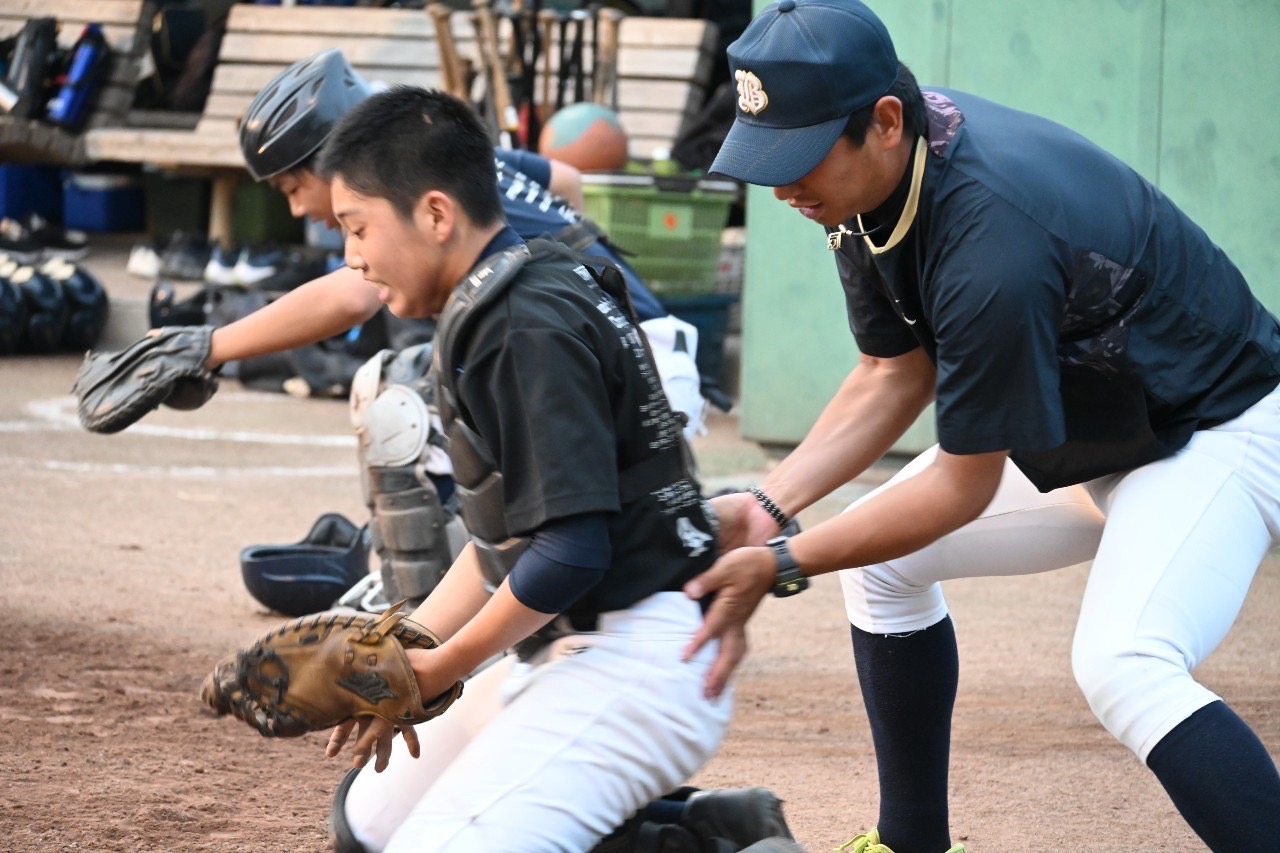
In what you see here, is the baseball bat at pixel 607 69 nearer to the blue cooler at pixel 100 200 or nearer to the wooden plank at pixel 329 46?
the wooden plank at pixel 329 46

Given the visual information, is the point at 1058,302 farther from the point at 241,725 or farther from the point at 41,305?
the point at 41,305

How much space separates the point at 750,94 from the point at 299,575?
272 cm

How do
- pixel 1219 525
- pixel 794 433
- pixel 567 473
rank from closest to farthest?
pixel 567 473 < pixel 1219 525 < pixel 794 433

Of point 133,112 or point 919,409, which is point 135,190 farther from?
point 919,409

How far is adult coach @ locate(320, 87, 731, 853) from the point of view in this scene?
7.20 feet

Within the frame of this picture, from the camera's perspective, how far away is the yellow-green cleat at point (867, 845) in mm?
2875

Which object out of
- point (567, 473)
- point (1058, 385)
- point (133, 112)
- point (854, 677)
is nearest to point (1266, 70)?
point (854, 677)

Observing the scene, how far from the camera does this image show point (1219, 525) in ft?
8.09

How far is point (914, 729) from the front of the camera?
2861mm

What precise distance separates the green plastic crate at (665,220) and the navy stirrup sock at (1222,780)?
227 inches

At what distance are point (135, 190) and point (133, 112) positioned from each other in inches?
29.3

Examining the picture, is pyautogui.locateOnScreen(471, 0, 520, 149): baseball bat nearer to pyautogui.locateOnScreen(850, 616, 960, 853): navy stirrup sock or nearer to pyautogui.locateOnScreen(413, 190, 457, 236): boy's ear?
pyautogui.locateOnScreen(850, 616, 960, 853): navy stirrup sock

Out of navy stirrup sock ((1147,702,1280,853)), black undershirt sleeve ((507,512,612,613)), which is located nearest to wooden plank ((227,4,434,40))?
black undershirt sleeve ((507,512,612,613))

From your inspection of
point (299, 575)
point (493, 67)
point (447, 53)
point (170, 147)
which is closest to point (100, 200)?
point (170, 147)
